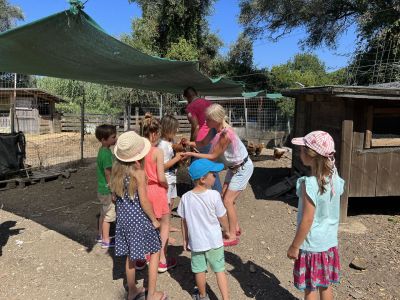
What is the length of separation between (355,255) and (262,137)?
13670mm

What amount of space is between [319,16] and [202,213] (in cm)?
1731

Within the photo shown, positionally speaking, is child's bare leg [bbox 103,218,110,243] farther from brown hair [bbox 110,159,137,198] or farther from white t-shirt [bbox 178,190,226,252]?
white t-shirt [bbox 178,190,226,252]

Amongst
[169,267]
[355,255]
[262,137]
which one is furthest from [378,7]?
[169,267]

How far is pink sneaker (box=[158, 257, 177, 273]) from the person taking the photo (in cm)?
373

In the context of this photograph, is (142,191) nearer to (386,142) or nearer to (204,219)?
(204,219)

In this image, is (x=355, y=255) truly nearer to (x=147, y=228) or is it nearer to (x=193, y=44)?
(x=147, y=228)

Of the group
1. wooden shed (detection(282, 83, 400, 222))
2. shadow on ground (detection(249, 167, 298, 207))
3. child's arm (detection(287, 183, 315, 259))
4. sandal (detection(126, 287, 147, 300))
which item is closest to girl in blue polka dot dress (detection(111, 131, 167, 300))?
sandal (detection(126, 287, 147, 300))

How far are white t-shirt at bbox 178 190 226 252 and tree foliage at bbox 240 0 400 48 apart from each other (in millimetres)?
14529

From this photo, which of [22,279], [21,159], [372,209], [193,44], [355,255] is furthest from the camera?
[193,44]

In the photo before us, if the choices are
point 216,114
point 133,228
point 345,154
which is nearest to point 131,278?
point 133,228

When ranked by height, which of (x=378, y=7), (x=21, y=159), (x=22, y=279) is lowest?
(x=22, y=279)

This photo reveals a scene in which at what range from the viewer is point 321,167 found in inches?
99.7

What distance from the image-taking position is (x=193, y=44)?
24672 mm

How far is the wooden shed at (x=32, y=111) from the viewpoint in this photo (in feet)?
81.3
